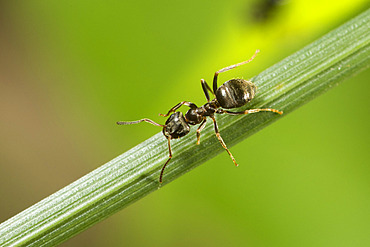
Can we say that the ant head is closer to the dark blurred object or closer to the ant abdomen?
the ant abdomen

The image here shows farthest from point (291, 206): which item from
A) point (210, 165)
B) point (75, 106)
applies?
point (75, 106)

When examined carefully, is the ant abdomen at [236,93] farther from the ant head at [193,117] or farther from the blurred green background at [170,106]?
the blurred green background at [170,106]

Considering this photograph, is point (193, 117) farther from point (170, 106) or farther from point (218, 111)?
point (170, 106)

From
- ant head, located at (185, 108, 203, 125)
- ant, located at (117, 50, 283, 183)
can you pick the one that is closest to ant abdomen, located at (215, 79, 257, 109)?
ant, located at (117, 50, 283, 183)

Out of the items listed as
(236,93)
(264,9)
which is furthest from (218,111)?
(264,9)

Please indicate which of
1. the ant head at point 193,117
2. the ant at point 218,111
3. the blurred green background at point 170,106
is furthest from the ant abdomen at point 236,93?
the blurred green background at point 170,106

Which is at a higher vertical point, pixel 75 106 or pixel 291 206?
pixel 75 106

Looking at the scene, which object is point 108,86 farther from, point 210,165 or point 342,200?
point 342,200
